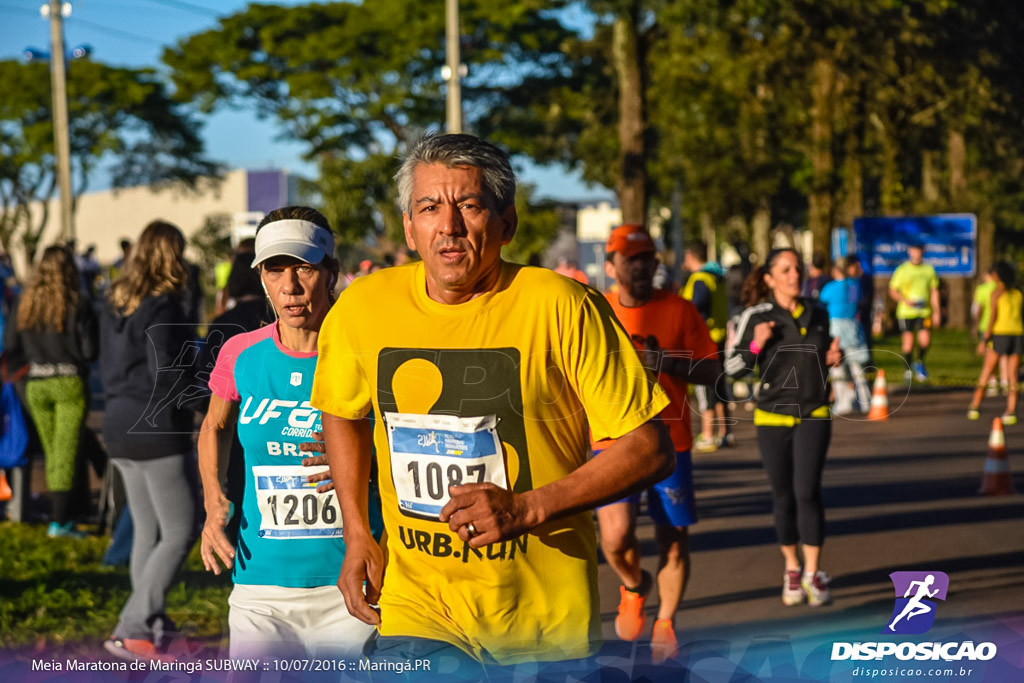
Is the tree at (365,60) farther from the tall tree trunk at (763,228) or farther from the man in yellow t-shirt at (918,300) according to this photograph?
the man in yellow t-shirt at (918,300)

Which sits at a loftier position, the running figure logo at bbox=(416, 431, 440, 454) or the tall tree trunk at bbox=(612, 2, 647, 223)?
the tall tree trunk at bbox=(612, 2, 647, 223)

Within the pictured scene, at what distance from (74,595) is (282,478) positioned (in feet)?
12.4

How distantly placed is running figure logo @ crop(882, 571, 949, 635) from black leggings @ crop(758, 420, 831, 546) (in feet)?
8.93

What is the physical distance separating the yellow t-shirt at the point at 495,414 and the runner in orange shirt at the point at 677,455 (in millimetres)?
2982

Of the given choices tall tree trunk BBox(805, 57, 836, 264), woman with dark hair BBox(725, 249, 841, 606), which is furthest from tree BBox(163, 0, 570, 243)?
woman with dark hair BBox(725, 249, 841, 606)

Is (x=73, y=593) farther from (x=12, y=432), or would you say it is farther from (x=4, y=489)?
(x=12, y=432)

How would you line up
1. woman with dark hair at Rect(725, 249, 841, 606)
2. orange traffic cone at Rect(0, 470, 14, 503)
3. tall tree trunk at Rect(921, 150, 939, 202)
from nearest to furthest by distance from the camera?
woman with dark hair at Rect(725, 249, 841, 606) → orange traffic cone at Rect(0, 470, 14, 503) → tall tree trunk at Rect(921, 150, 939, 202)

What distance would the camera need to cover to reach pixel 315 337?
3.66 metres

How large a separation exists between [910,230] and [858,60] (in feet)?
13.0

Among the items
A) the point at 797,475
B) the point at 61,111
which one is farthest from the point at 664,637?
the point at 61,111

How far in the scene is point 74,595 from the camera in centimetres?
689

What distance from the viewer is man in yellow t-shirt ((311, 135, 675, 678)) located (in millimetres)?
2750

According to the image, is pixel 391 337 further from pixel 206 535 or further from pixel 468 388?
pixel 206 535

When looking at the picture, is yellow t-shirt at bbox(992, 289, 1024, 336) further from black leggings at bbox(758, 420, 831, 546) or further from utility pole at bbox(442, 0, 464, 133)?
black leggings at bbox(758, 420, 831, 546)
